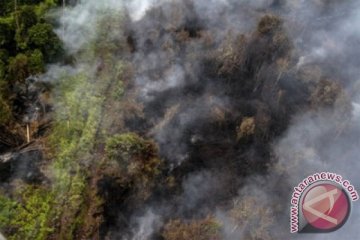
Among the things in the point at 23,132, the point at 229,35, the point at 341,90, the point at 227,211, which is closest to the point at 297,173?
the point at 227,211

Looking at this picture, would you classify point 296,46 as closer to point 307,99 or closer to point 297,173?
point 307,99

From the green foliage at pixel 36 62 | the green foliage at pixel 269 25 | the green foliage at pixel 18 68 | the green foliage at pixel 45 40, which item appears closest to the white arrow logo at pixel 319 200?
the green foliage at pixel 269 25

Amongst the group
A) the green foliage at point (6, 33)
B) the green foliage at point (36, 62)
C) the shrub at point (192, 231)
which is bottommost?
the shrub at point (192, 231)

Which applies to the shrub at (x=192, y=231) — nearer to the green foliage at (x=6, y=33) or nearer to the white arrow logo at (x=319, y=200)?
the white arrow logo at (x=319, y=200)

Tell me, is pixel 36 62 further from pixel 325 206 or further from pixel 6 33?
pixel 325 206

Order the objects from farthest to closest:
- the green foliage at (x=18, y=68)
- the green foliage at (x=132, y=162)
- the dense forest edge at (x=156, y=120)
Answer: the green foliage at (x=18, y=68)
the green foliage at (x=132, y=162)
the dense forest edge at (x=156, y=120)

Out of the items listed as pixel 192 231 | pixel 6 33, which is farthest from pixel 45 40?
pixel 192 231
